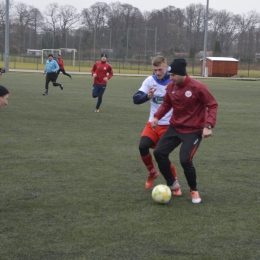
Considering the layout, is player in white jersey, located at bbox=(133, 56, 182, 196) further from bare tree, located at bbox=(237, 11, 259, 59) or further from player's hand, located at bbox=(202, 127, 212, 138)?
bare tree, located at bbox=(237, 11, 259, 59)

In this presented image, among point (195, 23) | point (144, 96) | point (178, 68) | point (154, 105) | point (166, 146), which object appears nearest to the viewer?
point (178, 68)

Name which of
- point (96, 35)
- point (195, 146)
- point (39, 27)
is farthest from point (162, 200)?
point (39, 27)

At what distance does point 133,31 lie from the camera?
6575 cm

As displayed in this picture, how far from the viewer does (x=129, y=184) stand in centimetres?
670

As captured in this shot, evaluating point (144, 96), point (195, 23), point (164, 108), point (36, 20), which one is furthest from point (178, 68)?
point (195, 23)

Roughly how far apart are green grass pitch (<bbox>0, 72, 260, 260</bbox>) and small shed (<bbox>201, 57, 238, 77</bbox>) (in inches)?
1590

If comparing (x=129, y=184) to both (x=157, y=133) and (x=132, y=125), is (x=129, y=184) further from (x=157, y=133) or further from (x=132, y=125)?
(x=132, y=125)

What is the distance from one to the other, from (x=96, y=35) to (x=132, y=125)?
5838 centimetres

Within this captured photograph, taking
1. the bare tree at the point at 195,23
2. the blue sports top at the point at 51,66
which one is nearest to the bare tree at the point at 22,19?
the bare tree at the point at 195,23

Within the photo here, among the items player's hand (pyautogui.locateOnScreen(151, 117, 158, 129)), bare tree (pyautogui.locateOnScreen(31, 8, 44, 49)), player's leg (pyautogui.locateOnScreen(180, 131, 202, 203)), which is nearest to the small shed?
bare tree (pyautogui.locateOnScreen(31, 8, 44, 49))

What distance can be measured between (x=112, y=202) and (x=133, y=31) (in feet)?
202

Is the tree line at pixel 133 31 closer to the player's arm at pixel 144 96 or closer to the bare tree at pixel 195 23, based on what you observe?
the bare tree at pixel 195 23

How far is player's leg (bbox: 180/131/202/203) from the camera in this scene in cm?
575

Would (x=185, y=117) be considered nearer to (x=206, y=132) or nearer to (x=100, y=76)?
(x=206, y=132)
